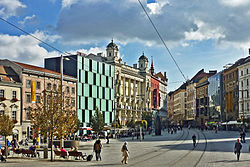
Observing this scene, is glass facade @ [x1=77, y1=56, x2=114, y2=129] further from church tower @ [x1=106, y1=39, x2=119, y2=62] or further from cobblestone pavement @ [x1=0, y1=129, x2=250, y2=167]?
cobblestone pavement @ [x1=0, y1=129, x2=250, y2=167]

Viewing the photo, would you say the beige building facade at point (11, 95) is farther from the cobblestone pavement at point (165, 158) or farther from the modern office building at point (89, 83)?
the cobblestone pavement at point (165, 158)

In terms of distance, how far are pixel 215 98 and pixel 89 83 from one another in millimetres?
48442

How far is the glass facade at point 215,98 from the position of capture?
10706cm

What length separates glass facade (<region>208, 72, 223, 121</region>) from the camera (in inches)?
4215

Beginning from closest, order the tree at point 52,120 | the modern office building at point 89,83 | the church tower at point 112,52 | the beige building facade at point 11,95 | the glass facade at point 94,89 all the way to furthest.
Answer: the tree at point 52,120, the beige building facade at point 11,95, the modern office building at point 89,83, the glass facade at point 94,89, the church tower at point 112,52

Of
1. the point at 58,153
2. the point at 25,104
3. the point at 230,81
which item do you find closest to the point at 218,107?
the point at 230,81

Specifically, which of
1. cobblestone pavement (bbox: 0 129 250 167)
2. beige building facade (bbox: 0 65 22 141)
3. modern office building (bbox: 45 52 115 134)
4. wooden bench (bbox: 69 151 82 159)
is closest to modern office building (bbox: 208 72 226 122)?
modern office building (bbox: 45 52 115 134)

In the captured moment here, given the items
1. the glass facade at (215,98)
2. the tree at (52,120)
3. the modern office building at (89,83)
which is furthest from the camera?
the glass facade at (215,98)

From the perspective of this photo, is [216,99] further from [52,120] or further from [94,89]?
[52,120]

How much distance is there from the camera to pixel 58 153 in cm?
2614

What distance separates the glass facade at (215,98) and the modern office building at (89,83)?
35616mm

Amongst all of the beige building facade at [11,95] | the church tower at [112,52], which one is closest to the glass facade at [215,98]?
the church tower at [112,52]

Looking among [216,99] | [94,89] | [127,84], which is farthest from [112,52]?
[216,99]

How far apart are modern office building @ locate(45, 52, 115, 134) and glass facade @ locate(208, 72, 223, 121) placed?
117 feet
